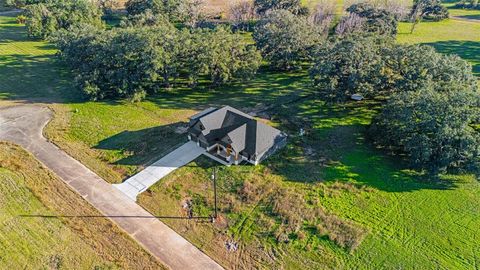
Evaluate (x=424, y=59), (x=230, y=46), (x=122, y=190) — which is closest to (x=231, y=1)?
(x=230, y=46)

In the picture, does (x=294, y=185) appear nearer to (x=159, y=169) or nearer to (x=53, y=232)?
(x=159, y=169)

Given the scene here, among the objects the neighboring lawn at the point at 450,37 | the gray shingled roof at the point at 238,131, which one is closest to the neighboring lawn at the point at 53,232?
the gray shingled roof at the point at 238,131

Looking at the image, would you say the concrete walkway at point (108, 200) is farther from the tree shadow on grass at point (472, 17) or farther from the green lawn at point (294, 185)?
the tree shadow on grass at point (472, 17)

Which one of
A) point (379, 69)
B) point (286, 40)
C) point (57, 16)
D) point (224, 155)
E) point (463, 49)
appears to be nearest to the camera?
point (224, 155)

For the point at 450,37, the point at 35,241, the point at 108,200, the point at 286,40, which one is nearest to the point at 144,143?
the point at 108,200

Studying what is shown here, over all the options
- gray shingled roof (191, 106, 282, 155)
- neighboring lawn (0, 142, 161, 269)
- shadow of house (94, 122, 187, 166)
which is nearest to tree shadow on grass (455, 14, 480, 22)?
gray shingled roof (191, 106, 282, 155)

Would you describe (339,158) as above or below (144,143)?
below
